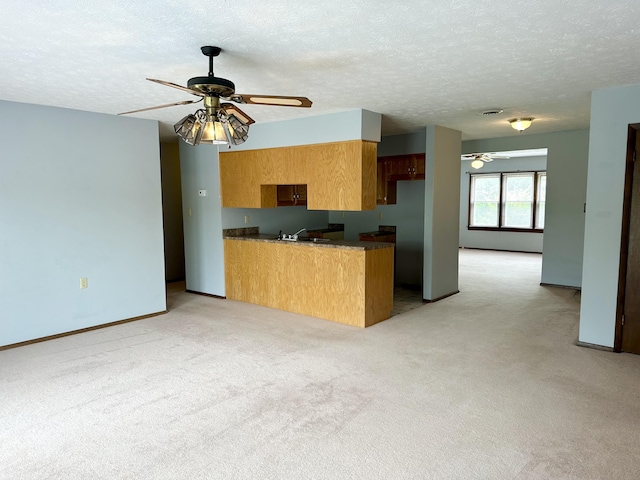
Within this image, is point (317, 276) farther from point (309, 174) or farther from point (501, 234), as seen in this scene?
point (501, 234)

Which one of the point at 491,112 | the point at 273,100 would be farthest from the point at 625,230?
the point at 273,100

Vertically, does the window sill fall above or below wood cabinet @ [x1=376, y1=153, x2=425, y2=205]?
below

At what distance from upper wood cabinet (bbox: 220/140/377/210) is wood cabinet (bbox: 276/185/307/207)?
129mm

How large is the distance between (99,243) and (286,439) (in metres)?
3.37

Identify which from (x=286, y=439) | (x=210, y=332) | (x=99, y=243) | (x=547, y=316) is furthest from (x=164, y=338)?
(x=547, y=316)

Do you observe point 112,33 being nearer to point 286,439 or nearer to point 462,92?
point 286,439

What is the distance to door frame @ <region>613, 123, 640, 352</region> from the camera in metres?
3.70

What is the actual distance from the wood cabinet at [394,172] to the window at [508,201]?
5.53 meters

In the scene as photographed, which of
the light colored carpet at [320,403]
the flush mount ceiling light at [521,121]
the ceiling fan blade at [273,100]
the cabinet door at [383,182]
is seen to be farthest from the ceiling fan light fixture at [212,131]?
the cabinet door at [383,182]

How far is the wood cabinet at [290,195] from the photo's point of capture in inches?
236

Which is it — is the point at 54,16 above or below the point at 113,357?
above

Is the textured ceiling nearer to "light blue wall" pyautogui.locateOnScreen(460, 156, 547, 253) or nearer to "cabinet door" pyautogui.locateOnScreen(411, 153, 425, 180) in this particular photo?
"cabinet door" pyautogui.locateOnScreen(411, 153, 425, 180)

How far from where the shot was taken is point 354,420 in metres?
2.73

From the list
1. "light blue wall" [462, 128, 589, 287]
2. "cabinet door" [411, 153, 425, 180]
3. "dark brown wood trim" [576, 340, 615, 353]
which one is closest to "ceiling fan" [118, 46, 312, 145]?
"dark brown wood trim" [576, 340, 615, 353]
